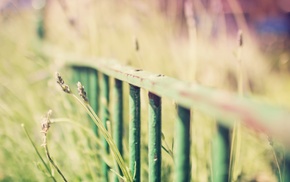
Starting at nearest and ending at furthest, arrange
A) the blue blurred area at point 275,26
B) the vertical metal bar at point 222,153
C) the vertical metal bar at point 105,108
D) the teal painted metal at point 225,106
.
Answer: the teal painted metal at point 225,106
the vertical metal bar at point 222,153
the vertical metal bar at point 105,108
the blue blurred area at point 275,26

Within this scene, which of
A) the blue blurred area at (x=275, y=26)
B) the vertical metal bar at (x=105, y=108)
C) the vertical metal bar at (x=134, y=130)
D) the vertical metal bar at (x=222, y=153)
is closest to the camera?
the vertical metal bar at (x=222, y=153)

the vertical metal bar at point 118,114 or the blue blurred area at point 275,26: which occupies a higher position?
the vertical metal bar at point 118,114

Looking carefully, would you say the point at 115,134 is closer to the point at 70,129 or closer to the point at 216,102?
the point at 70,129

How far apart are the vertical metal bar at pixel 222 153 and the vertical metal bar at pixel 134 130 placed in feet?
0.89

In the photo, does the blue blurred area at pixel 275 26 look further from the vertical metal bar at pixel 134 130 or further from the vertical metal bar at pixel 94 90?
the vertical metal bar at pixel 134 130

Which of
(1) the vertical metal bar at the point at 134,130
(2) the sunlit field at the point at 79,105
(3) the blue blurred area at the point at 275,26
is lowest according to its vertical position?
A: (3) the blue blurred area at the point at 275,26

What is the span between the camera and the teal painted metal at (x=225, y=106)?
363mm

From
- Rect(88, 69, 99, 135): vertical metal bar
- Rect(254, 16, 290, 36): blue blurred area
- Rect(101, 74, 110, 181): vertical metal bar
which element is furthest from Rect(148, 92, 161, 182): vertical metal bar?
Rect(254, 16, 290, 36): blue blurred area

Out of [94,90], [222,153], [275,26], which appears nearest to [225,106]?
[222,153]

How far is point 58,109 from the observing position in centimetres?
144

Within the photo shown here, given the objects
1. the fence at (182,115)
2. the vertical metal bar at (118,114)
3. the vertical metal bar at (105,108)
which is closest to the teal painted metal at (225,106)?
the fence at (182,115)

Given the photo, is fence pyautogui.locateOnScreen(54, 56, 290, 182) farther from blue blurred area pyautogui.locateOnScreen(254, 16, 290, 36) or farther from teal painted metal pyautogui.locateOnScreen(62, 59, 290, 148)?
blue blurred area pyautogui.locateOnScreen(254, 16, 290, 36)

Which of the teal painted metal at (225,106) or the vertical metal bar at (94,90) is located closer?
the teal painted metal at (225,106)

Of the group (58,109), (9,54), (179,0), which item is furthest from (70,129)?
(179,0)
